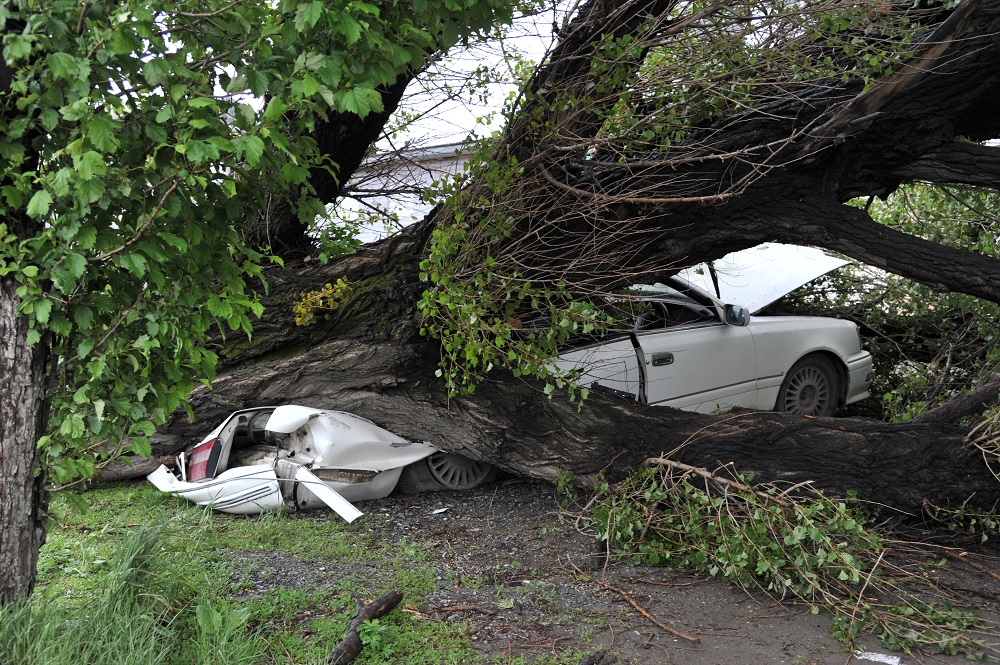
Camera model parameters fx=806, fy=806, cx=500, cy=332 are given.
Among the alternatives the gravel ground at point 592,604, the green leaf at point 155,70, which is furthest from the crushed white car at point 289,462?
the green leaf at point 155,70

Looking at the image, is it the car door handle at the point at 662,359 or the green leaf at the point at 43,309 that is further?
the car door handle at the point at 662,359

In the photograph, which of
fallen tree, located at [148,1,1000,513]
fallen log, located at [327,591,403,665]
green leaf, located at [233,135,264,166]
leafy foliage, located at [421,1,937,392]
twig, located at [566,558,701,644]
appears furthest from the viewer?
fallen tree, located at [148,1,1000,513]

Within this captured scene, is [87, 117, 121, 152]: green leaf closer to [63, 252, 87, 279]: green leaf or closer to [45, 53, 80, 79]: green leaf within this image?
[45, 53, 80, 79]: green leaf

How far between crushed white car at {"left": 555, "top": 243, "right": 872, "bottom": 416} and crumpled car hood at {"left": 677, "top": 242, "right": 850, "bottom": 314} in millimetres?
11

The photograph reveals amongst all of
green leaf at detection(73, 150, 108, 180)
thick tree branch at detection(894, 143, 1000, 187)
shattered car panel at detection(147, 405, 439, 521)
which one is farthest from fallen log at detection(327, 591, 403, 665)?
A: thick tree branch at detection(894, 143, 1000, 187)

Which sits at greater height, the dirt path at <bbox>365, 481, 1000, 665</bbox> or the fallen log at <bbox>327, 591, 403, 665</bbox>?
the fallen log at <bbox>327, 591, 403, 665</bbox>

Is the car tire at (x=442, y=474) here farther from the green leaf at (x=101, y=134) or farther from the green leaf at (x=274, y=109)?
the green leaf at (x=101, y=134)

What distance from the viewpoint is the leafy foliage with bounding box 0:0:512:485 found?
9.53 feet

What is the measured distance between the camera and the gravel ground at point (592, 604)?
415cm

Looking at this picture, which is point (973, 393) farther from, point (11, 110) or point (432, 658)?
point (11, 110)

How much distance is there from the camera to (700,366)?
747 cm

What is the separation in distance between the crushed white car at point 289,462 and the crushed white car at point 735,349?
1.67 meters

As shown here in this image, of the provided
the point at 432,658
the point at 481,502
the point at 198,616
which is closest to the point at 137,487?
the point at 481,502

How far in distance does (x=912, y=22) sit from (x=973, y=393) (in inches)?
109
